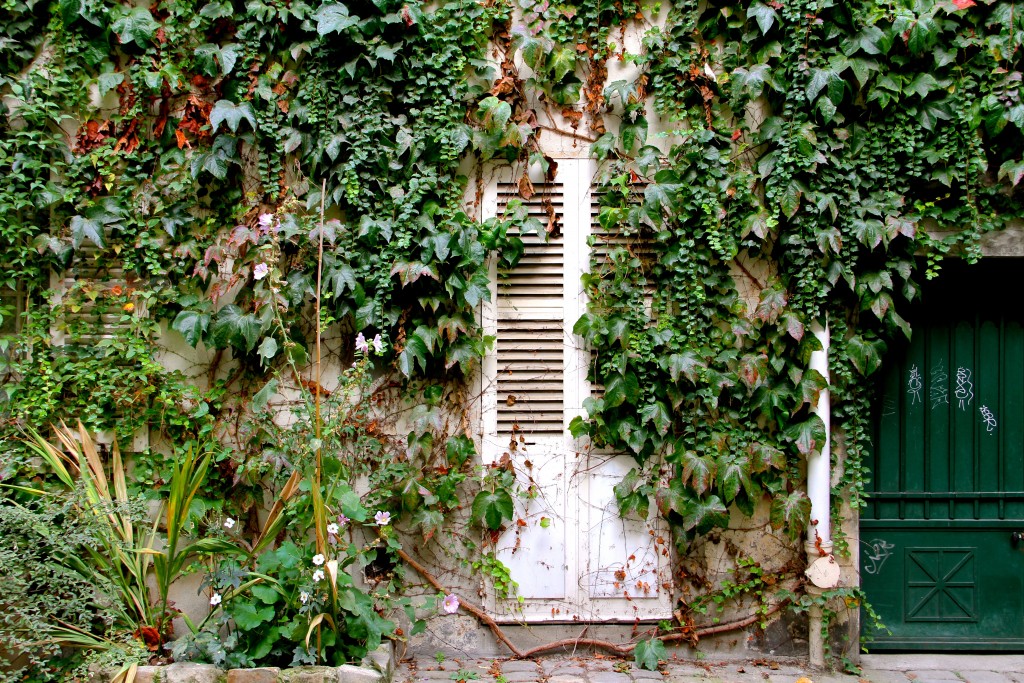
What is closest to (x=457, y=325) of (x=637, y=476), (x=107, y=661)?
(x=637, y=476)

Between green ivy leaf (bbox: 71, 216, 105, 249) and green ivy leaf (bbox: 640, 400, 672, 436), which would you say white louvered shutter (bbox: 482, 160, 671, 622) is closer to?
green ivy leaf (bbox: 640, 400, 672, 436)

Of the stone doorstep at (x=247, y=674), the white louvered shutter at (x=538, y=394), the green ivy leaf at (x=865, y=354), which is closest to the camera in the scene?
the stone doorstep at (x=247, y=674)

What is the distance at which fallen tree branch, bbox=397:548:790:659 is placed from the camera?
451 cm

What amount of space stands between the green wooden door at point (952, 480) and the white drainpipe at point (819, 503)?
49cm

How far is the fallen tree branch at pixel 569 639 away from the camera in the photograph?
14.8 ft

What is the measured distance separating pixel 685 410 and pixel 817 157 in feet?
5.93

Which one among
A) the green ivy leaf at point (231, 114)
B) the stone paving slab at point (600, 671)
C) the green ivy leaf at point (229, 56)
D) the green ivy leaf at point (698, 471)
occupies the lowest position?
the stone paving slab at point (600, 671)

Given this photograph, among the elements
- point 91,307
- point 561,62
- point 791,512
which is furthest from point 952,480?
point 91,307

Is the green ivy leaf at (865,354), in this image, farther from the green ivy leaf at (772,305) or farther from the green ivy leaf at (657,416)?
the green ivy leaf at (657,416)

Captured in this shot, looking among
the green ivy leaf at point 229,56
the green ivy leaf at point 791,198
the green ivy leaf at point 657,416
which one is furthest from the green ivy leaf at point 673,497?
the green ivy leaf at point 229,56

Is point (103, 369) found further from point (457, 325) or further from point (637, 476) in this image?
point (637, 476)

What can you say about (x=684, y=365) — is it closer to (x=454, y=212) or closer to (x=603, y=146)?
(x=603, y=146)

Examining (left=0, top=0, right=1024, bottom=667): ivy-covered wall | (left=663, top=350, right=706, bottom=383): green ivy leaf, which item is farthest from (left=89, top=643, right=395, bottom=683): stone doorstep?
(left=663, top=350, right=706, bottom=383): green ivy leaf

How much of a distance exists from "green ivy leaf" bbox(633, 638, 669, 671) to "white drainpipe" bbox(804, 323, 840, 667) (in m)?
0.97
